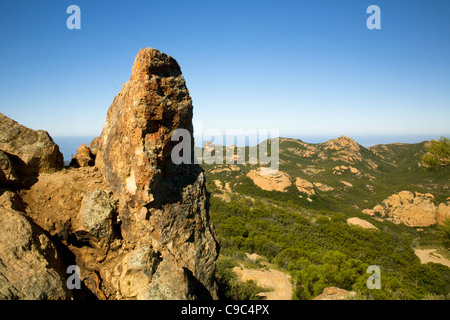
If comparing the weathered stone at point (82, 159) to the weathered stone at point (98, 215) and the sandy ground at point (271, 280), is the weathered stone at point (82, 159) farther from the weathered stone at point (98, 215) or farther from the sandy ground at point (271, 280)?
→ the sandy ground at point (271, 280)

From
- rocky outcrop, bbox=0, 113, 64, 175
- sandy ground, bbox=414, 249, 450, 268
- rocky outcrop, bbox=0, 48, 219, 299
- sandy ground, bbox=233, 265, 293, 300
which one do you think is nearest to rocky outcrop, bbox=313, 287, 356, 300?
sandy ground, bbox=233, 265, 293, 300

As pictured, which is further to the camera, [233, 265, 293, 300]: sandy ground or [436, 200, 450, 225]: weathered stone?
[436, 200, 450, 225]: weathered stone

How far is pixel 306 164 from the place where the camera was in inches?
3738

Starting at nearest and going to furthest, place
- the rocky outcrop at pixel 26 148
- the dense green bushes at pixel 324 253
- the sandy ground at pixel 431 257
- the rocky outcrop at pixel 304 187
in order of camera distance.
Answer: the rocky outcrop at pixel 26 148 < the dense green bushes at pixel 324 253 < the sandy ground at pixel 431 257 < the rocky outcrop at pixel 304 187

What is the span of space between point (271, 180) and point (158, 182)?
148 feet

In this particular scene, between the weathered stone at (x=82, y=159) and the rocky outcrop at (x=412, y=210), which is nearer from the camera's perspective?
the weathered stone at (x=82, y=159)

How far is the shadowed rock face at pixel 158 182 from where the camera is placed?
197 inches

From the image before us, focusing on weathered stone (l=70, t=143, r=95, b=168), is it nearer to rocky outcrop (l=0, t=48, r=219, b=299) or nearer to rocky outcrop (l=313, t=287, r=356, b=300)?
rocky outcrop (l=0, t=48, r=219, b=299)

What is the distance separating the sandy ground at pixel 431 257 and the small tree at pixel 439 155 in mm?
20294

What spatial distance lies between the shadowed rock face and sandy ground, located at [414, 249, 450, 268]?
3303 centimetres

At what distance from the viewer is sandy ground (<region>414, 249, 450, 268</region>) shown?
26.8 metres

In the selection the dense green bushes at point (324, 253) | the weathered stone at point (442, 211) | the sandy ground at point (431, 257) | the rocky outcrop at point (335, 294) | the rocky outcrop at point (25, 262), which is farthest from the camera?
the weathered stone at point (442, 211)

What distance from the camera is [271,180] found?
160ft

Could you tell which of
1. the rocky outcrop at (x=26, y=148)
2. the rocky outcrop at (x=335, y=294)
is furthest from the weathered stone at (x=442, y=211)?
the rocky outcrop at (x=26, y=148)
